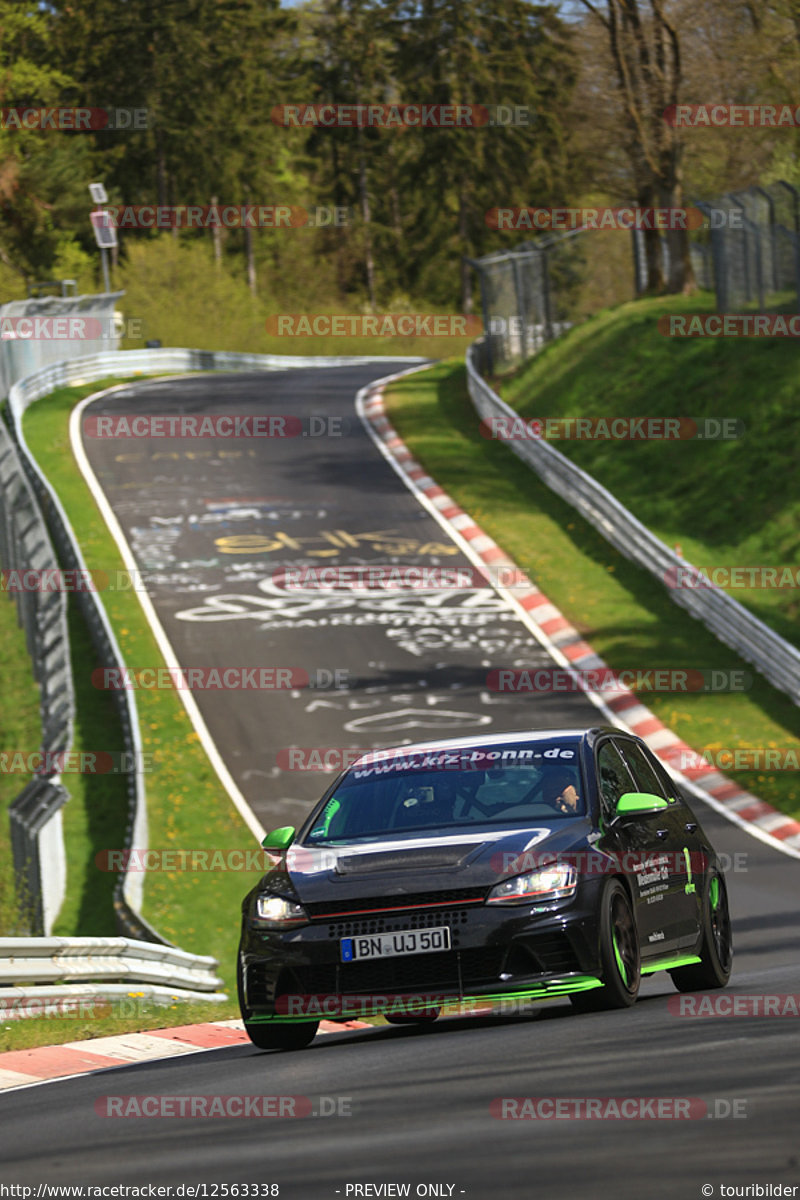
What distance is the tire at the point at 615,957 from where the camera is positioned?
8125 millimetres

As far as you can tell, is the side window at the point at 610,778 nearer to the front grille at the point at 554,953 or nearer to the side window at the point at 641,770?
the side window at the point at 641,770

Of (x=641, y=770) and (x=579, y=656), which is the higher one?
(x=641, y=770)

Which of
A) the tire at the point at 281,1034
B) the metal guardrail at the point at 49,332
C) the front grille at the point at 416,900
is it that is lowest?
the tire at the point at 281,1034

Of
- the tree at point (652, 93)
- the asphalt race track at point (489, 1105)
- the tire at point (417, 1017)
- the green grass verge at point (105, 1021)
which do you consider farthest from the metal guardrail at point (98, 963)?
the tree at point (652, 93)

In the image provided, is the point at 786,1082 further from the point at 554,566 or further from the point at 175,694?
the point at 554,566

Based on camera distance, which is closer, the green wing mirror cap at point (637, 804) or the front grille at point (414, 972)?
the front grille at point (414, 972)

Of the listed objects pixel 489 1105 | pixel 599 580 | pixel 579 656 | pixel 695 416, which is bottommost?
pixel 579 656

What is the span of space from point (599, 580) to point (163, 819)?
11.2 metres

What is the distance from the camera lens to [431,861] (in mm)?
8156

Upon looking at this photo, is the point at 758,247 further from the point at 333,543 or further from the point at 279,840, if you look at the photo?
the point at 279,840

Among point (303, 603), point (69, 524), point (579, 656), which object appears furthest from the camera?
point (69, 524)

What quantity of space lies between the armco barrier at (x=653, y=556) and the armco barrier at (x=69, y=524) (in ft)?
28.7

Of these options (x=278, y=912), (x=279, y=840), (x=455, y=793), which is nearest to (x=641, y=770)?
(x=455, y=793)

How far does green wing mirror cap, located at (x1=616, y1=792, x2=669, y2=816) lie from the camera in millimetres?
8570
